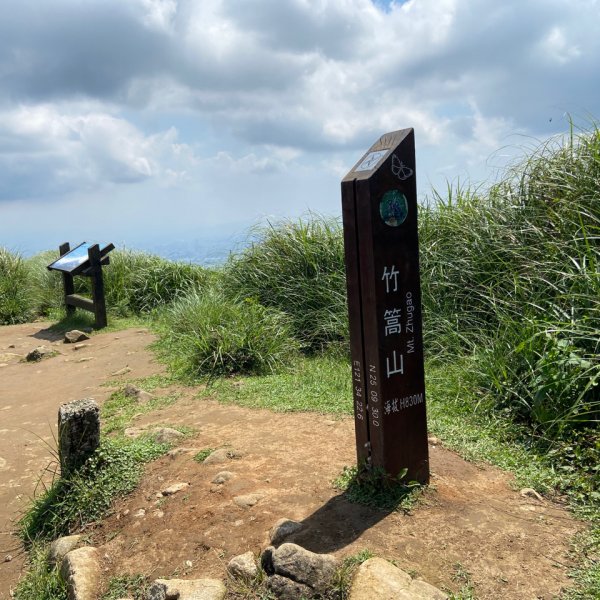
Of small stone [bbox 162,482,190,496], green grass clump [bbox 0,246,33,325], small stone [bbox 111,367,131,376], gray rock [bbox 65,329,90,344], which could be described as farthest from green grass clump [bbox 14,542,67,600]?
green grass clump [bbox 0,246,33,325]

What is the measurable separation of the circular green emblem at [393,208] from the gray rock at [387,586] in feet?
4.82

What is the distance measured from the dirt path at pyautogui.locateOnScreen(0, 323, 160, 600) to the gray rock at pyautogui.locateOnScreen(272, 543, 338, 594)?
163cm

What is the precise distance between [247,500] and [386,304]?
1.27 m

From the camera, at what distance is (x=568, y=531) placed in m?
2.65

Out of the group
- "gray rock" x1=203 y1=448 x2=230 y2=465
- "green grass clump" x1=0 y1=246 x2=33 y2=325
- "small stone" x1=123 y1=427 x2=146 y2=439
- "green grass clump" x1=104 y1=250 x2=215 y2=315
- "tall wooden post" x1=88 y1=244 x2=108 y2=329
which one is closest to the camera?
"gray rock" x1=203 y1=448 x2=230 y2=465

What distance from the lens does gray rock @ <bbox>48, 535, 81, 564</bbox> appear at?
3.07 meters

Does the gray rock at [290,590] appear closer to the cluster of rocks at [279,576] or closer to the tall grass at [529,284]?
the cluster of rocks at [279,576]

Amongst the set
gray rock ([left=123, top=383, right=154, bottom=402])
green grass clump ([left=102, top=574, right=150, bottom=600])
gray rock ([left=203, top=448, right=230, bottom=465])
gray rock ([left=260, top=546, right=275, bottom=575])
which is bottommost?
green grass clump ([left=102, top=574, right=150, bottom=600])

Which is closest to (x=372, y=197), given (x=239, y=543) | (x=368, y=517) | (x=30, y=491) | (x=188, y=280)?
(x=368, y=517)

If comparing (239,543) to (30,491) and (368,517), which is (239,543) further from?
(30,491)

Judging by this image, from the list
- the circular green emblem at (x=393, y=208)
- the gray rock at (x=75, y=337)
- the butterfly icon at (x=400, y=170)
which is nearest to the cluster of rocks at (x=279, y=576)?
the circular green emblem at (x=393, y=208)

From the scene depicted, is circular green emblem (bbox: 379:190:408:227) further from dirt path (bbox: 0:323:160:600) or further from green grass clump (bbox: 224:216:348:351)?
green grass clump (bbox: 224:216:348:351)

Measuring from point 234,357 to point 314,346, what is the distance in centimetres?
115

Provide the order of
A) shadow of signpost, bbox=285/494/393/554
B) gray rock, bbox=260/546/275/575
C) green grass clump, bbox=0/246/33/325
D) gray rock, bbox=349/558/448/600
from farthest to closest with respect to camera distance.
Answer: green grass clump, bbox=0/246/33/325 → shadow of signpost, bbox=285/494/393/554 → gray rock, bbox=260/546/275/575 → gray rock, bbox=349/558/448/600
